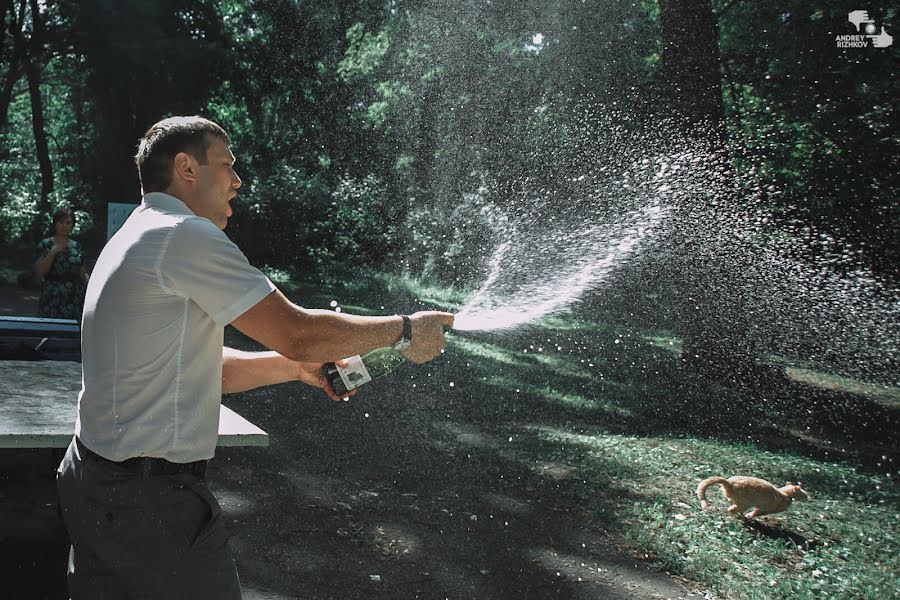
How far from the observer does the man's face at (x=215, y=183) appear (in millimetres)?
Result: 2285

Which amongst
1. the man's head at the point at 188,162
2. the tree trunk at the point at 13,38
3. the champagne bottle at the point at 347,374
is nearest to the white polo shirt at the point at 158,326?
the man's head at the point at 188,162

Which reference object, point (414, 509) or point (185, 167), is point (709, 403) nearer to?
point (414, 509)

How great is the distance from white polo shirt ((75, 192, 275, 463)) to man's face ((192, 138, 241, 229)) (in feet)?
0.62

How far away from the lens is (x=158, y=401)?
2.07 m

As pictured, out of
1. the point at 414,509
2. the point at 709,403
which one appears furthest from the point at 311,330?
the point at 709,403

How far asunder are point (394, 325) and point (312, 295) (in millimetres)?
14622

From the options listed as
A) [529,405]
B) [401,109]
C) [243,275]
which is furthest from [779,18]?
[243,275]

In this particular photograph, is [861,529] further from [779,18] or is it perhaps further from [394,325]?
[779,18]

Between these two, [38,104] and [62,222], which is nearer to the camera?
[62,222]

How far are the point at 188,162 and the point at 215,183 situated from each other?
10 centimetres

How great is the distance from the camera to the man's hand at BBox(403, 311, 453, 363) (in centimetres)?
260

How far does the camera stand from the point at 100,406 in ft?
6.88

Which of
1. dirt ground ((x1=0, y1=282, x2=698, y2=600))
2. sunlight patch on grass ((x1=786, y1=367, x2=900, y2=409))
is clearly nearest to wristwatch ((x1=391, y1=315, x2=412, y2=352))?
dirt ground ((x1=0, y1=282, x2=698, y2=600))

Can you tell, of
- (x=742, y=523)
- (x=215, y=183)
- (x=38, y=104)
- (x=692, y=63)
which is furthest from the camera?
(x=38, y=104)
